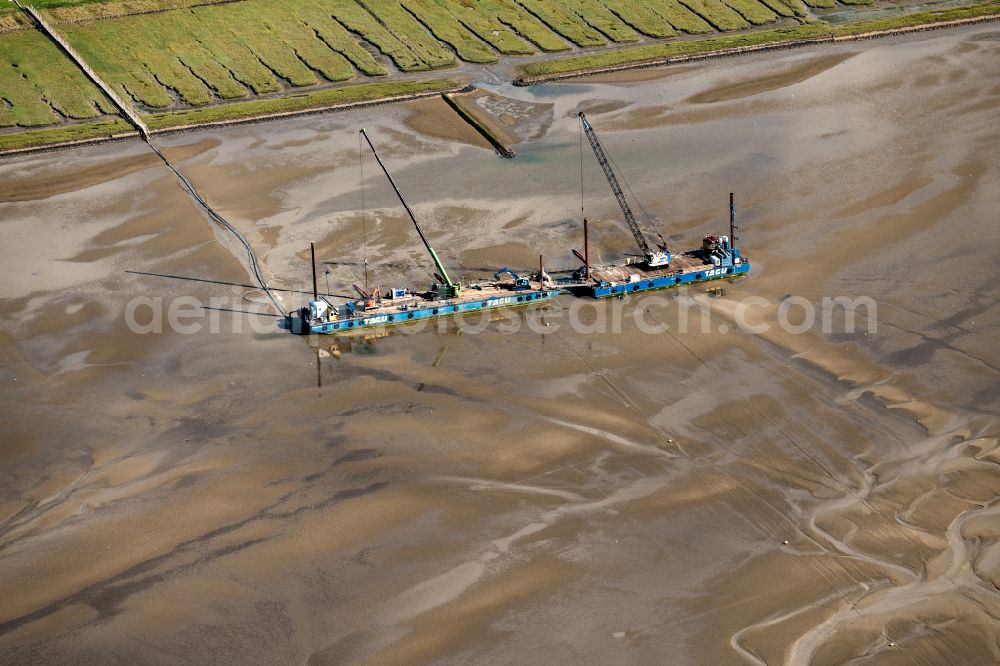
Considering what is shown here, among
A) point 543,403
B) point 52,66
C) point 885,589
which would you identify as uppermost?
point 52,66

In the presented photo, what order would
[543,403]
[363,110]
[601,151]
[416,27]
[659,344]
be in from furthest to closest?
1. [416,27]
2. [363,110]
3. [601,151]
4. [659,344]
5. [543,403]

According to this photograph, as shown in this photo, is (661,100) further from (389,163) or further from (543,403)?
(543,403)

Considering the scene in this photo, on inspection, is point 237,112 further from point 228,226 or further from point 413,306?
point 413,306

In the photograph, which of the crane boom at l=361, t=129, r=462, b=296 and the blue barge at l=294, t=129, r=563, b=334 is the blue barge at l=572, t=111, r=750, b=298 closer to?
the blue barge at l=294, t=129, r=563, b=334

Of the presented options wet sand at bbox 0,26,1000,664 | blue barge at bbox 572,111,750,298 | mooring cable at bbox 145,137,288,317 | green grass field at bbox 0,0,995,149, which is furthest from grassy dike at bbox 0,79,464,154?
blue barge at bbox 572,111,750,298

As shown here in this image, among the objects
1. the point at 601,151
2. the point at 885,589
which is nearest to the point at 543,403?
the point at 885,589

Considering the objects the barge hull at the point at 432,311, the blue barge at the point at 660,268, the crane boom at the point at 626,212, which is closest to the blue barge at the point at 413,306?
the barge hull at the point at 432,311
